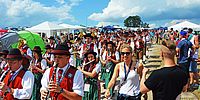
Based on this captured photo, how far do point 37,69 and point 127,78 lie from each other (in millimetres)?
2695

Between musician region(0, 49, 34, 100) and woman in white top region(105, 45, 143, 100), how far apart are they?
158cm

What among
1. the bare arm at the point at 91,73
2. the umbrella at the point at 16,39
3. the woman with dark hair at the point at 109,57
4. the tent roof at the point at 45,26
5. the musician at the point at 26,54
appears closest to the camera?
the musician at the point at 26,54

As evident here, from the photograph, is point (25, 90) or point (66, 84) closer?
point (66, 84)

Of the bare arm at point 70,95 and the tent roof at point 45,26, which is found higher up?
the tent roof at point 45,26

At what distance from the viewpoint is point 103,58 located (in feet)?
33.4

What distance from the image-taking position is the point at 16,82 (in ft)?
13.9

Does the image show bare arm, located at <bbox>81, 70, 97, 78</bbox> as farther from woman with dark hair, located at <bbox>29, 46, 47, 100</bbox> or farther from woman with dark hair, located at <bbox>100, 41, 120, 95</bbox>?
woman with dark hair, located at <bbox>100, 41, 120, 95</bbox>

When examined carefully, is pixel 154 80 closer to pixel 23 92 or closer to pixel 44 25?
pixel 23 92

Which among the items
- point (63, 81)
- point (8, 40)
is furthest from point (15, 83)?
point (8, 40)

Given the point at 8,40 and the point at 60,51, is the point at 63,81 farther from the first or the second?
the point at 8,40

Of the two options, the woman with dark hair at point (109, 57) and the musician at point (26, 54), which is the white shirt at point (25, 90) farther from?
the woman with dark hair at point (109, 57)

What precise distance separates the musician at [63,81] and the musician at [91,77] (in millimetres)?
2921

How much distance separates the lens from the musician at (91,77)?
712 centimetres

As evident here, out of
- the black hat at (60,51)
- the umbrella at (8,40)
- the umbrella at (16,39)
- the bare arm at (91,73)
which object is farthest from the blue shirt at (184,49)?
the black hat at (60,51)
